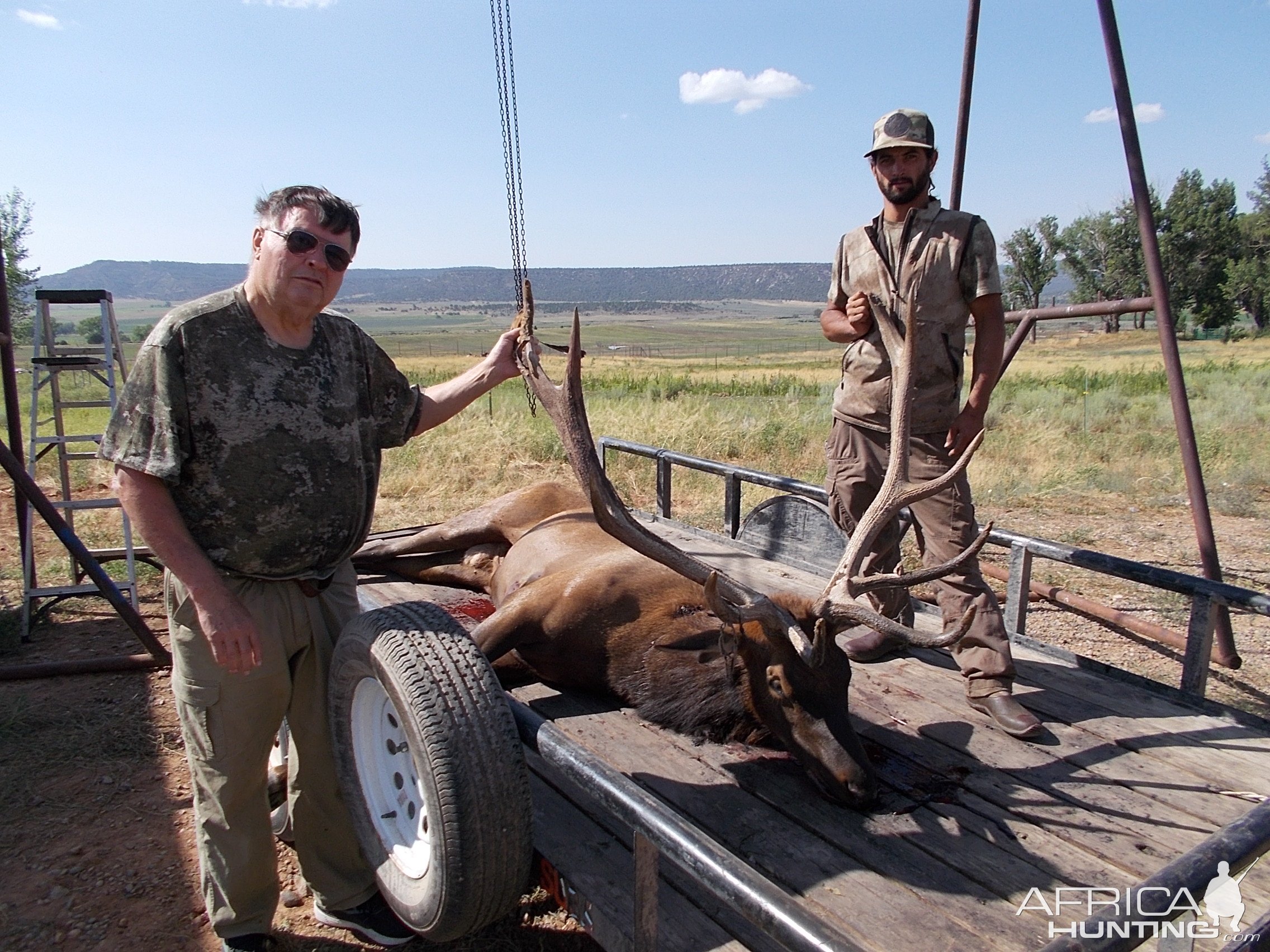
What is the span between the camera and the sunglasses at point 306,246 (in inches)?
104

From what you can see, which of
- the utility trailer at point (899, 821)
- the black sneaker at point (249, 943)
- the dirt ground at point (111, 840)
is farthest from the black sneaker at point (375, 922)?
the utility trailer at point (899, 821)

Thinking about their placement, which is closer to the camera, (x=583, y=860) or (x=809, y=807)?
(x=583, y=860)

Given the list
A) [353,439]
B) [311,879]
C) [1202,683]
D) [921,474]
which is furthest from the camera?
[921,474]

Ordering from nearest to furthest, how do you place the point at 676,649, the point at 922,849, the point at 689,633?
1. the point at 922,849
2. the point at 676,649
3. the point at 689,633

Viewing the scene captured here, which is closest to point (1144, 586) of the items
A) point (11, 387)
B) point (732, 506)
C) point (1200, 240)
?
point (732, 506)

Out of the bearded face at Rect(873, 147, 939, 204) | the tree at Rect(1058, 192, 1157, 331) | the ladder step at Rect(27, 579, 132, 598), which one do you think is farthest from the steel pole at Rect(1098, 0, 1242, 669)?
the tree at Rect(1058, 192, 1157, 331)

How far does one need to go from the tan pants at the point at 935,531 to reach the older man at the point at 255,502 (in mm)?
2165

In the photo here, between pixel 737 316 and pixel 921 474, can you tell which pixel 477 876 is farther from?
pixel 737 316

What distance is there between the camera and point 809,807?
2967 millimetres

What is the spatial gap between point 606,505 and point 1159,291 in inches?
129

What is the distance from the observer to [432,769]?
2.43 metres

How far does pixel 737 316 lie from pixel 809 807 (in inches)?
7241

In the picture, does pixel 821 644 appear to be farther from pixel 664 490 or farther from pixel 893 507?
pixel 664 490

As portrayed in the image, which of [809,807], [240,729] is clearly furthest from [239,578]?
[809,807]
